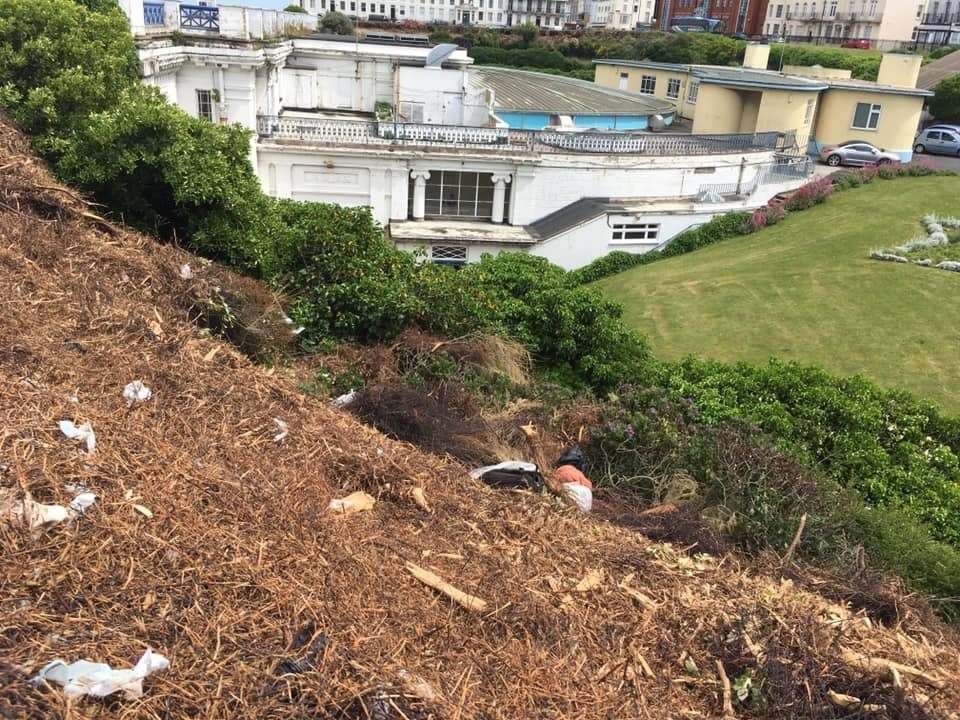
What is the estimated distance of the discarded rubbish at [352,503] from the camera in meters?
6.80

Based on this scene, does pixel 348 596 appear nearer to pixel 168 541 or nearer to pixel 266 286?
pixel 168 541

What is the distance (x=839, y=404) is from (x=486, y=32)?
77.0 meters

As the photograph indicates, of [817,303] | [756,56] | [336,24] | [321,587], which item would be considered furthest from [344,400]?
[336,24]

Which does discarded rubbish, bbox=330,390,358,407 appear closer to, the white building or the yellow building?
the white building

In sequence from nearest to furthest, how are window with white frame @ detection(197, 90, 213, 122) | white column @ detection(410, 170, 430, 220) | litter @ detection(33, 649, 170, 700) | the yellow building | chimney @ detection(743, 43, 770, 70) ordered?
litter @ detection(33, 649, 170, 700), window with white frame @ detection(197, 90, 213, 122), white column @ detection(410, 170, 430, 220), the yellow building, chimney @ detection(743, 43, 770, 70)

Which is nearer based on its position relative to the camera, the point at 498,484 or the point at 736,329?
the point at 498,484

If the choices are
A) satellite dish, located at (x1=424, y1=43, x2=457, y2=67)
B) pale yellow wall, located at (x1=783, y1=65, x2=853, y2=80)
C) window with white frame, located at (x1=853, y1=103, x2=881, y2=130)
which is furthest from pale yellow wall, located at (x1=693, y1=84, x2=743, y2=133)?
satellite dish, located at (x1=424, y1=43, x2=457, y2=67)

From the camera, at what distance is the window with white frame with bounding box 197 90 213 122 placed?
2384cm

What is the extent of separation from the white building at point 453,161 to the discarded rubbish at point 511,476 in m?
17.3

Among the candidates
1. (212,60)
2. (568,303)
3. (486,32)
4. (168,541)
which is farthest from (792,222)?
(486,32)

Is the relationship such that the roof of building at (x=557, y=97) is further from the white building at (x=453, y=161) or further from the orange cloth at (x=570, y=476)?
the orange cloth at (x=570, y=476)

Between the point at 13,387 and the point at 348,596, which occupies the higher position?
the point at 13,387

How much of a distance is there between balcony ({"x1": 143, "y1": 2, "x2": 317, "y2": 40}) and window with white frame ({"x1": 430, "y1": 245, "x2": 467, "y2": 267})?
911cm

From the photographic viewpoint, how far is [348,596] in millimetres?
5605
